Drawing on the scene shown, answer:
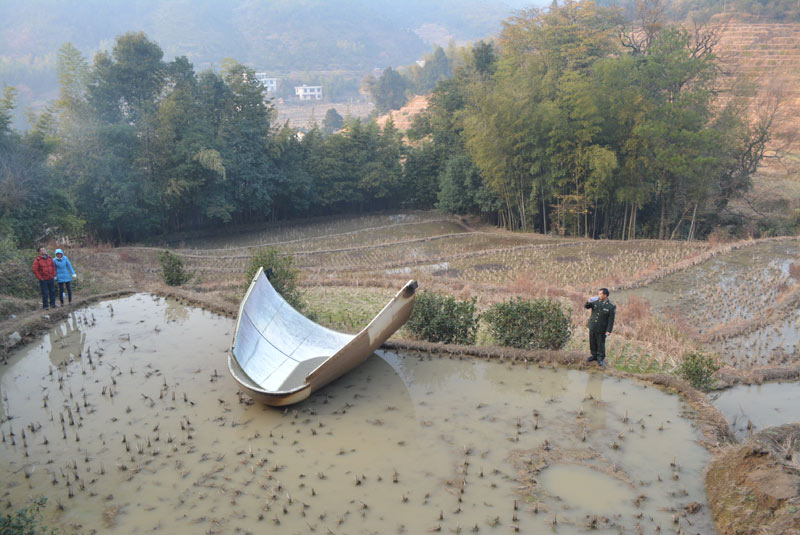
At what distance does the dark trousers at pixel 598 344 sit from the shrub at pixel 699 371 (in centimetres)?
101

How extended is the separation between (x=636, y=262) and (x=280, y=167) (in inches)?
647

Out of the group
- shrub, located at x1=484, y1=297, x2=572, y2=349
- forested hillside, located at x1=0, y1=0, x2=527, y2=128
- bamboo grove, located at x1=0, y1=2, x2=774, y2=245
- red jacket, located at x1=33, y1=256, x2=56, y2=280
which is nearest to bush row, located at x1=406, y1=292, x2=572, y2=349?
shrub, located at x1=484, y1=297, x2=572, y2=349

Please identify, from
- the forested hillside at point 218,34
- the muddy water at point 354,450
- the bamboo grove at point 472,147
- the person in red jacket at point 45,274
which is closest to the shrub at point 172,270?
the person in red jacket at point 45,274

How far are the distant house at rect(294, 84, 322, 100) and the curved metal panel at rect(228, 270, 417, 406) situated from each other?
90.1 m

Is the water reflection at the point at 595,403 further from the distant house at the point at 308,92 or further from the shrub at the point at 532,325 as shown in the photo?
the distant house at the point at 308,92

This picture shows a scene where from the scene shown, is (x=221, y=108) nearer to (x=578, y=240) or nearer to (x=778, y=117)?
(x=578, y=240)

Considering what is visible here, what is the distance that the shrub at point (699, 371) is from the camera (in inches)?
270

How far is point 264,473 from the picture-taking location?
5.24 metres

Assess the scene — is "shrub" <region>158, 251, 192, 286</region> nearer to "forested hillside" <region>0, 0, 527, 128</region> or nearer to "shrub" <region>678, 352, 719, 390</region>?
"shrub" <region>678, 352, 719, 390</region>

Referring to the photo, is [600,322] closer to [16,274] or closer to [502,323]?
[502,323]

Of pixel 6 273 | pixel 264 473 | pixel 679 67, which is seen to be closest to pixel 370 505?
pixel 264 473

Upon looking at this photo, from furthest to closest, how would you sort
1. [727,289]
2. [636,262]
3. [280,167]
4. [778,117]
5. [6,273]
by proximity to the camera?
1. [778,117]
2. [280,167]
3. [636,262]
4. [727,289]
5. [6,273]

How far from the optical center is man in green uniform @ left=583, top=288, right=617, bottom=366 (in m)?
7.19

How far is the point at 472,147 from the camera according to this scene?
2244 cm
